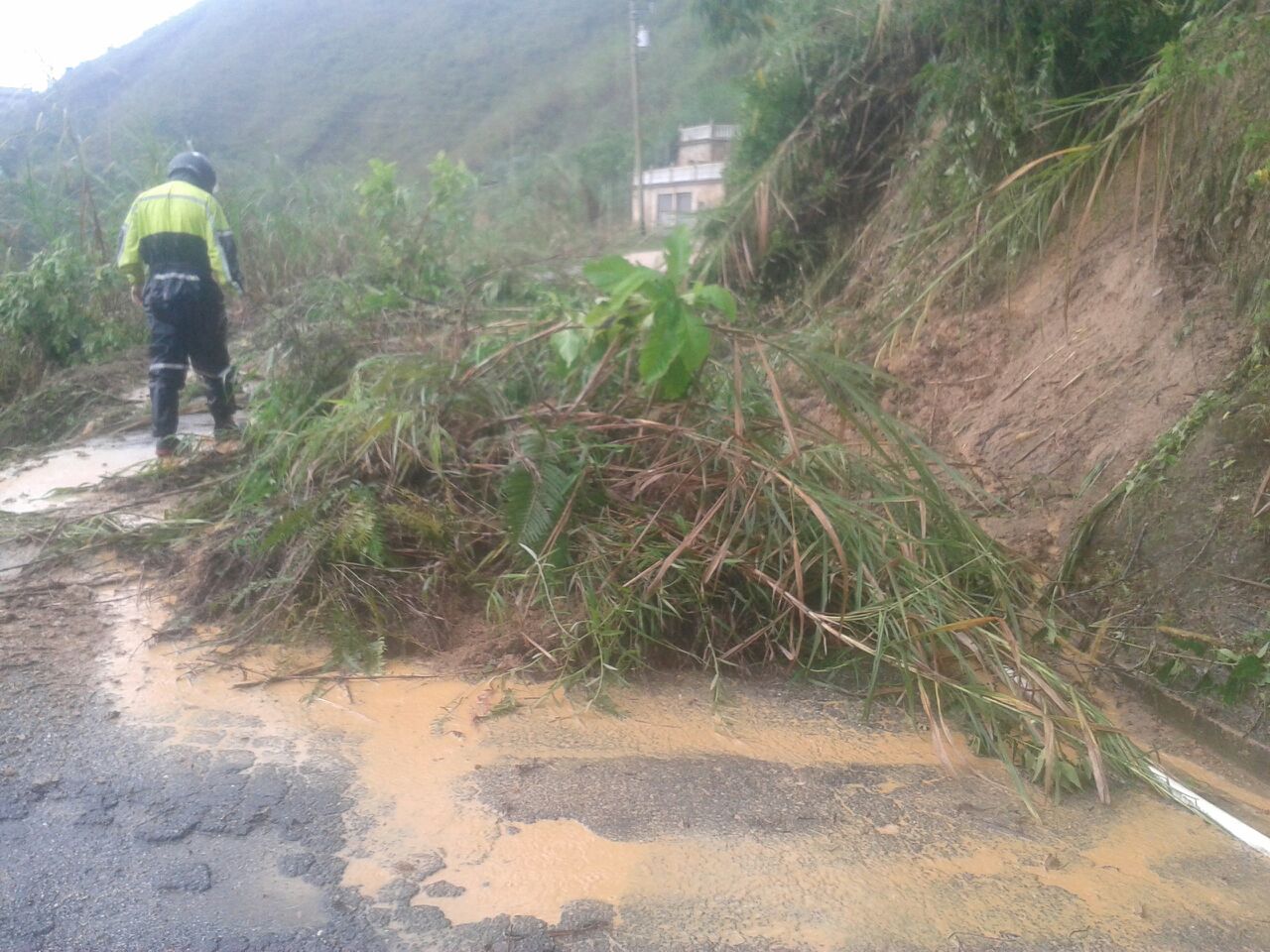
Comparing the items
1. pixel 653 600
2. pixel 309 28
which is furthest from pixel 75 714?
pixel 309 28

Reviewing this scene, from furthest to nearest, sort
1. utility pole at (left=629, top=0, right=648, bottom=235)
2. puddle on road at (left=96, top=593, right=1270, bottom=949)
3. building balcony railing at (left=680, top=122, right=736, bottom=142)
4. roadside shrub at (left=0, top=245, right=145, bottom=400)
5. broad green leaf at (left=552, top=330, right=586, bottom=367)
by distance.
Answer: utility pole at (left=629, top=0, right=648, bottom=235)
building balcony railing at (left=680, top=122, right=736, bottom=142)
roadside shrub at (left=0, top=245, right=145, bottom=400)
broad green leaf at (left=552, top=330, right=586, bottom=367)
puddle on road at (left=96, top=593, right=1270, bottom=949)

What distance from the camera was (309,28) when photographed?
27.9m

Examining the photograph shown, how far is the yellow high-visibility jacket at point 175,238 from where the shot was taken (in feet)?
21.2

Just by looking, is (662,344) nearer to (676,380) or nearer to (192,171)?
(676,380)

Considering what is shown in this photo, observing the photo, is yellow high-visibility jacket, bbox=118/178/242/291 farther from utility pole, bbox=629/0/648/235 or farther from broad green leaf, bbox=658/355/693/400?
utility pole, bbox=629/0/648/235

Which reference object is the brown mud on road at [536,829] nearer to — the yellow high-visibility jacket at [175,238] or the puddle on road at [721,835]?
the puddle on road at [721,835]

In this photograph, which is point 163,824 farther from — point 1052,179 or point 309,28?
point 309,28

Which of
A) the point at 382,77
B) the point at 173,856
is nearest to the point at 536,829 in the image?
the point at 173,856

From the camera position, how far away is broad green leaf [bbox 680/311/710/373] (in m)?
4.12

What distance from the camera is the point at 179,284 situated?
21.2ft

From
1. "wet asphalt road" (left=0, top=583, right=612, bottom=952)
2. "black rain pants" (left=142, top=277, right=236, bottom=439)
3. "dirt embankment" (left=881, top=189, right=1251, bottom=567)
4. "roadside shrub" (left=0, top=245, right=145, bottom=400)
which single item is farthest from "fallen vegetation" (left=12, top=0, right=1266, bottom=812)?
"roadside shrub" (left=0, top=245, right=145, bottom=400)

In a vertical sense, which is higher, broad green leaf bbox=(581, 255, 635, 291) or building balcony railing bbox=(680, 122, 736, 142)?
building balcony railing bbox=(680, 122, 736, 142)

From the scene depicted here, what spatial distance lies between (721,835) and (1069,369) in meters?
3.30

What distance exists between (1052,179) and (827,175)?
226 cm
